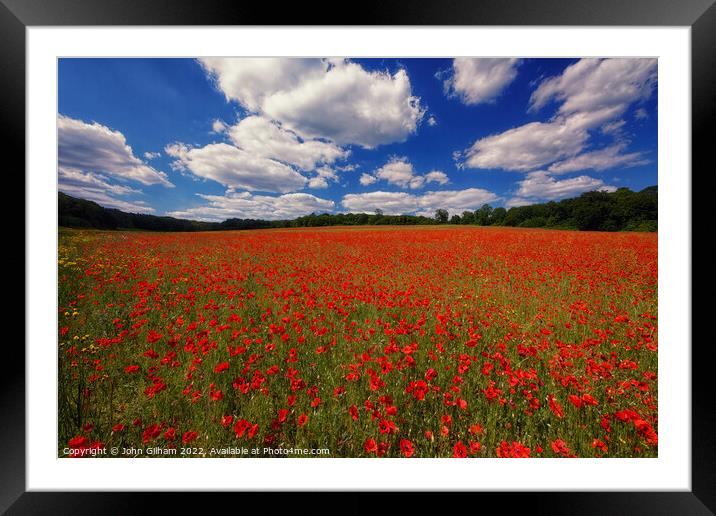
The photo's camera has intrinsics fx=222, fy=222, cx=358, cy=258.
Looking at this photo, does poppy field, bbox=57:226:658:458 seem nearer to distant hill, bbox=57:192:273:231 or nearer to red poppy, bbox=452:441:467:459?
red poppy, bbox=452:441:467:459

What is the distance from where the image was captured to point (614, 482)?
4.89ft

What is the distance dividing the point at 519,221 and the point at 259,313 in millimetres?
5733

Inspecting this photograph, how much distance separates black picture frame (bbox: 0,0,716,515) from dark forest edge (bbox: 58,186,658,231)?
0.70 metres

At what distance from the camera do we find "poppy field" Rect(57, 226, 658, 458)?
1485 mm

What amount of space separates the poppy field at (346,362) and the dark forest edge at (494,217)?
11.7 inches

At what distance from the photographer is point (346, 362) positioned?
6.40 ft
